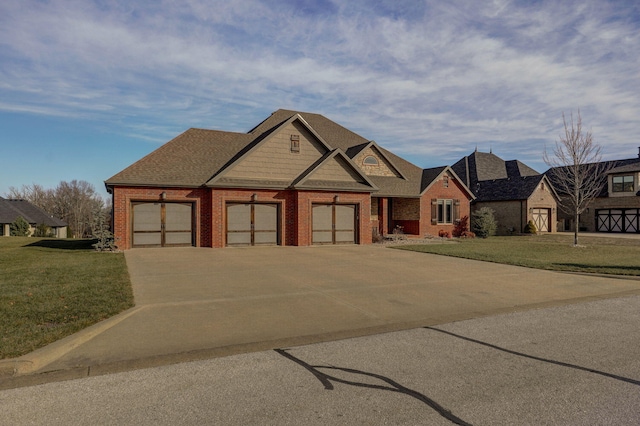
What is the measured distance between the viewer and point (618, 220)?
1602 inches

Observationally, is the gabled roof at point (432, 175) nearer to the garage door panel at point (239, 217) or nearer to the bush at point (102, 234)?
the garage door panel at point (239, 217)

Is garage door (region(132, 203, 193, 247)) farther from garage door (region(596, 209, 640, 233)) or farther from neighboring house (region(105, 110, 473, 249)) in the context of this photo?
garage door (region(596, 209, 640, 233))

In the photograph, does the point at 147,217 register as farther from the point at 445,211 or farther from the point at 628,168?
the point at 628,168

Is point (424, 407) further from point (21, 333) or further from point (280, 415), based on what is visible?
point (21, 333)

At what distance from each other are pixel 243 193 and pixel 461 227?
17786 millimetres

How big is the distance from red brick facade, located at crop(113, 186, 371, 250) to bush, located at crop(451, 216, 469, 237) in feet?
33.6

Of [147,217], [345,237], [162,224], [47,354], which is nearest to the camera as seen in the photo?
[47,354]

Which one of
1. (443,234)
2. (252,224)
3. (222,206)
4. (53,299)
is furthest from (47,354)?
(443,234)

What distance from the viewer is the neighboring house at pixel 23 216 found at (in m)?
49.8

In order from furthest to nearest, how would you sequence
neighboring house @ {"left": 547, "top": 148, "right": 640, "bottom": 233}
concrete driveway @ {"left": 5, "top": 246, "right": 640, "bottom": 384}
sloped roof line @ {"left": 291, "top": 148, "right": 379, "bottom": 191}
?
neighboring house @ {"left": 547, "top": 148, "right": 640, "bottom": 233} → sloped roof line @ {"left": 291, "top": 148, "right": 379, "bottom": 191} → concrete driveway @ {"left": 5, "top": 246, "right": 640, "bottom": 384}

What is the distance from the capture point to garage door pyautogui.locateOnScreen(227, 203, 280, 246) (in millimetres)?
20672

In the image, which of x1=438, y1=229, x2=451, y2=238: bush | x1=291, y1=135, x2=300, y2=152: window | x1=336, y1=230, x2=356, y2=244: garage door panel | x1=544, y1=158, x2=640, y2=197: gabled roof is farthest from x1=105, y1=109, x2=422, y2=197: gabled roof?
x1=544, y1=158, x2=640, y2=197: gabled roof

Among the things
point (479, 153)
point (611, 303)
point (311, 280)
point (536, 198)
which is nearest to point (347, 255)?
point (311, 280)

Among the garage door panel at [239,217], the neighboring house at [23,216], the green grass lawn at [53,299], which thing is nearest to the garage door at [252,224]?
the garage door panel at [239,217]
